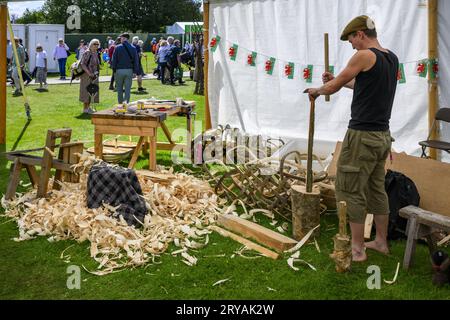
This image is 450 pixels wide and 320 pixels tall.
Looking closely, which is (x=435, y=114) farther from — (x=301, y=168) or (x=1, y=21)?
(x=1, y=21)

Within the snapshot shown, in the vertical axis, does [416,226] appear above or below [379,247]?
above

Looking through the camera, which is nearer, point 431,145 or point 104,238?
point 104,238

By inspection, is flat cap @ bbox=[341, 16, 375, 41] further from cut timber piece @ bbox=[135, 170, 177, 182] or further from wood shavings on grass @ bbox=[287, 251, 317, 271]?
cut timber piece @ bbox=[135, 170, 177, 182]

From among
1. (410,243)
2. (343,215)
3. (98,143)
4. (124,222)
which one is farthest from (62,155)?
(410,243)

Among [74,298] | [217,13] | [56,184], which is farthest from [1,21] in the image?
[74,298]

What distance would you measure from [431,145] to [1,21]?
6859 mm

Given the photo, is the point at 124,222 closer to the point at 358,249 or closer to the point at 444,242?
the point at 358,249

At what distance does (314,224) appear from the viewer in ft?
14.9

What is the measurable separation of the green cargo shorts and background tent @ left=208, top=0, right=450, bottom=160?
2.73 m

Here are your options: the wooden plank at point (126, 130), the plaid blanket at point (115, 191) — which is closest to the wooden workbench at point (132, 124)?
the wooden plank at point (126, 130)

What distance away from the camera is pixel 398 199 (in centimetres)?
462

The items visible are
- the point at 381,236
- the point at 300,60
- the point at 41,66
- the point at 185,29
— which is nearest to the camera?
the point at 381,236

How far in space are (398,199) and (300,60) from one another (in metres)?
3.47

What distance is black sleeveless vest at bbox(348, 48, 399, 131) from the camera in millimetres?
3746
